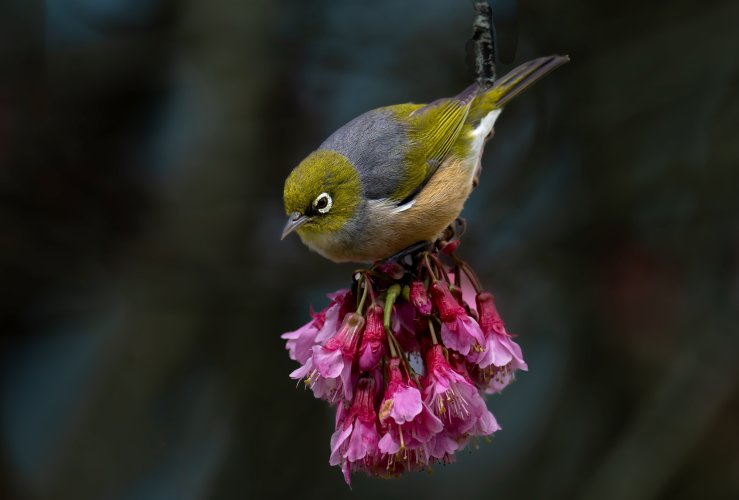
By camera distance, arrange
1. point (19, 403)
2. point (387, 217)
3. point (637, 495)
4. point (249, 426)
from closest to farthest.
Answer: point (387, 217) < point (637, 495) < point (249, 426) < point (19, 403)

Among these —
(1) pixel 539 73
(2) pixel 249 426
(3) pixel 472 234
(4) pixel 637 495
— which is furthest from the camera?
(2) pixel 249 426

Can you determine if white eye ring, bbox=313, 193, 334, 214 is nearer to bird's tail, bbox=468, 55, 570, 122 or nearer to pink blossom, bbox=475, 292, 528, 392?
pink blossom, bbox=475, 292, 528, 392

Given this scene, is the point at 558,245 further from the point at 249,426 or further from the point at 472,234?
the point at 249,426

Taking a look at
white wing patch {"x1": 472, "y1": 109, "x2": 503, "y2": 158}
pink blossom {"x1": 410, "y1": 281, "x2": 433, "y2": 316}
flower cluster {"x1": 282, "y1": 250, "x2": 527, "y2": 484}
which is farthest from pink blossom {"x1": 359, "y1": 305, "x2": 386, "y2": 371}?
white wing patch {"x1": 472, "y1": 109, "x2": 503, "y2": 158}

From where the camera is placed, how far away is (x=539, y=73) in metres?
3.60

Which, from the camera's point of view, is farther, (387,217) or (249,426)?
(249,426)

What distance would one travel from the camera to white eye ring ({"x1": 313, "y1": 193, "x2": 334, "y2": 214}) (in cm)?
302

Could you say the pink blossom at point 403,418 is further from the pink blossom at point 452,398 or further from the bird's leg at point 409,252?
the bird's leg at point 409,252

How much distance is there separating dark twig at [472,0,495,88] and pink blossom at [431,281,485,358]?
1154 mm

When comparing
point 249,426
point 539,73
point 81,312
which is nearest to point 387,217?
point 539,73

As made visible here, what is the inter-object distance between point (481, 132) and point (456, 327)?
1539 mm

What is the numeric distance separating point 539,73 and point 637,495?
3.05m

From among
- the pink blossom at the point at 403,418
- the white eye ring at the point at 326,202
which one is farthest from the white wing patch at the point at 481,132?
the pink blossom at the point at 403,418

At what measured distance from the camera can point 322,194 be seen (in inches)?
119
